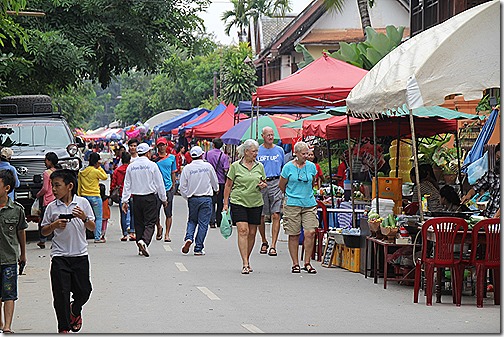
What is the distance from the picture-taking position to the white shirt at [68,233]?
8516mm

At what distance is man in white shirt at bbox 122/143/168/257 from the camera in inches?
621

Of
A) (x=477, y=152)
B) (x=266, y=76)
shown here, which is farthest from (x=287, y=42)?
(x=477, y=152)

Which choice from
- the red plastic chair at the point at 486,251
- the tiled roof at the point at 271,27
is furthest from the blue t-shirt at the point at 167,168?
the tiled roof at the point at 271,27

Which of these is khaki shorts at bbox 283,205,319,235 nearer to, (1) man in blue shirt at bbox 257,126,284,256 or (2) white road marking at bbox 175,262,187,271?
(2) white road marking at bbox 175,262,187,271

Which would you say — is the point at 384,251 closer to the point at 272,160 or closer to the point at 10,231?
the point at 272,160

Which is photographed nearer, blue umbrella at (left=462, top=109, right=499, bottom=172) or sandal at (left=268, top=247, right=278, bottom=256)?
blue umbrella at (left=462, top=109, right=499, bottom=172)

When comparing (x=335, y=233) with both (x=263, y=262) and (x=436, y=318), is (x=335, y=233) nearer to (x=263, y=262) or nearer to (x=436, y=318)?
(x=263, y=262)

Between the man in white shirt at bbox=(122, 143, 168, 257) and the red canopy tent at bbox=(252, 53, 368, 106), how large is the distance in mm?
2902

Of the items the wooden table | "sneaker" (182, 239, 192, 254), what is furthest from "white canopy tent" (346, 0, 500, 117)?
"sneaker" (182, 239, 192, 254)

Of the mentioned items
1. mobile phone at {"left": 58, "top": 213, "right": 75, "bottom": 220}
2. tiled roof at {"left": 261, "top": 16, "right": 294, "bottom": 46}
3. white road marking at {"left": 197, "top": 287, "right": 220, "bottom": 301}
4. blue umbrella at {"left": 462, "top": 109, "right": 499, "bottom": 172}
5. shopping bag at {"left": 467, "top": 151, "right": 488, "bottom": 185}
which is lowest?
white road marking at {"left": 197, "top": 287, "right": 220, "bottom": 301}

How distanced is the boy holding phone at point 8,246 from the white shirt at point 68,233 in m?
0.32

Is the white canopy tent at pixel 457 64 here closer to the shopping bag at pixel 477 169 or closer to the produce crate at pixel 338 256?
the shopping bag at pixel 477 169

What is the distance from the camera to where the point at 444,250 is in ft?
35.4

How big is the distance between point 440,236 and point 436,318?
1193 millimetres
